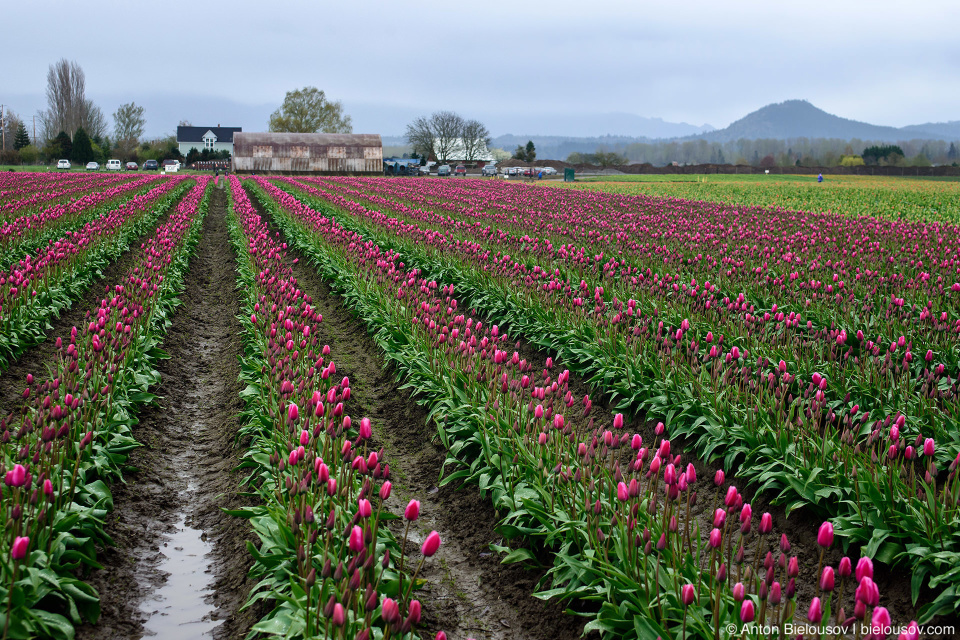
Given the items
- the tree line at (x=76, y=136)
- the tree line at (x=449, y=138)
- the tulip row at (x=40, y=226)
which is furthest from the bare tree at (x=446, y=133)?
the tulip row at (x=40, y=226)

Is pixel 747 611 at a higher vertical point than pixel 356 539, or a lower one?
lower

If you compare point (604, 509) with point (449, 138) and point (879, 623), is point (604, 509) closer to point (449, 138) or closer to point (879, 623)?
point (879, 623)

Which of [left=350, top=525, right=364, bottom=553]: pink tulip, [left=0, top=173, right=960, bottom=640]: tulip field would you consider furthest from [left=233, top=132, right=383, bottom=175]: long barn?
[left=350, top=525, right=364, bottom=553]: pink tulip

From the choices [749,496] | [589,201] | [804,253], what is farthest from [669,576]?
[589,201]

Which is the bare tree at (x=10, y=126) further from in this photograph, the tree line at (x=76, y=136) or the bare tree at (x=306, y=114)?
the bare tree at (x=306, y=114)

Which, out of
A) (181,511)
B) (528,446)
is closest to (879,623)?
(528,446)

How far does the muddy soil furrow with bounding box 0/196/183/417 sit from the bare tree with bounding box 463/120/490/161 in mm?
126974

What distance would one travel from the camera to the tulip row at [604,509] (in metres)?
3.68

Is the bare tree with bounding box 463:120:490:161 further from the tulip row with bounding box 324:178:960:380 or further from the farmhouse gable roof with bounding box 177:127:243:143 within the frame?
the tulip row with bounding box 324:178:960:380

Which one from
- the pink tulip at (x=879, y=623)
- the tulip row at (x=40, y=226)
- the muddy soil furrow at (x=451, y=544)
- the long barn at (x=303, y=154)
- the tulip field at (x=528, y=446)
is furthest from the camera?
the long barn at (x=303, y=154)

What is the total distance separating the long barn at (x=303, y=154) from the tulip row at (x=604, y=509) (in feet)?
243

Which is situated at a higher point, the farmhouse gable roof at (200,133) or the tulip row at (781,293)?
the farmhouse gable roof at (200,133)

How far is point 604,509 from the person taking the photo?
4.78m

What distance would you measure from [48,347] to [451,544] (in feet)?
24.1
